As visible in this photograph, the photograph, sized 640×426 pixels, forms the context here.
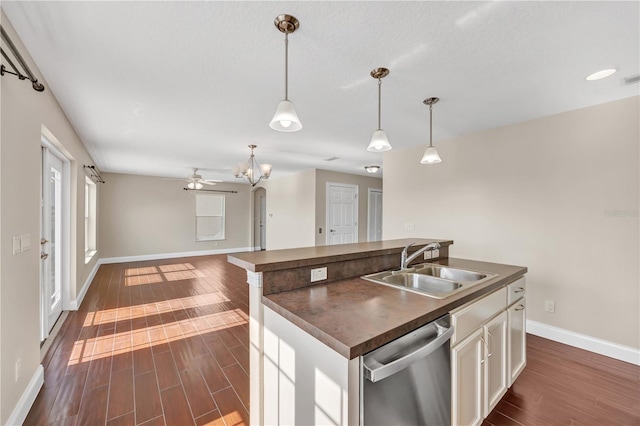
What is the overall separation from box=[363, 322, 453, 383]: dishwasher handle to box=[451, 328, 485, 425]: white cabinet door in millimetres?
163

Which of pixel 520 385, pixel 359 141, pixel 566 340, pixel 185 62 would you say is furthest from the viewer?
pixel 359 141

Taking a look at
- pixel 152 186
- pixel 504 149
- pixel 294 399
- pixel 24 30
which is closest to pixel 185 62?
pixel 24 30

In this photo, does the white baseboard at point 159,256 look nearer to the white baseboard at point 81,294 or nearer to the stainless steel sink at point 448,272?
the white baseboard at point 81,294

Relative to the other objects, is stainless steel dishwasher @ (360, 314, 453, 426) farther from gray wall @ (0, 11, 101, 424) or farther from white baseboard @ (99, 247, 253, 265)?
white baseboard @ (99, 247, 253, 265)

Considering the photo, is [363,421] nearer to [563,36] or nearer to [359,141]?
[563,36]

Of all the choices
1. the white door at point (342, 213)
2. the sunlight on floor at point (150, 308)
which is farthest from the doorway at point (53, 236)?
the white door at point (342, 213)

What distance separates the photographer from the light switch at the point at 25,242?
6.02ft

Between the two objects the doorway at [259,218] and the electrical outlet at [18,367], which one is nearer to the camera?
the electrical outlet at [18,367]

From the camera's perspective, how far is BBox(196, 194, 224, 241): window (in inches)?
328

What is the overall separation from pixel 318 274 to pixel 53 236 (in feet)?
11.6

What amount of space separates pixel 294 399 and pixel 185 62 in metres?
2.27

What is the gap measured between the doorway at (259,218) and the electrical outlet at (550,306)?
7.88 metres

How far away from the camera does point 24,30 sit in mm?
1639

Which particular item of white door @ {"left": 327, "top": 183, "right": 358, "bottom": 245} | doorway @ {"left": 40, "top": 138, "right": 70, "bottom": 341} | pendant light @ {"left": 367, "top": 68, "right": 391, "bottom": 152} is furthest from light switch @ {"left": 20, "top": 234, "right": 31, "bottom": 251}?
white door @ {"left": 327, "top": 183, "right": 358, "bottom": 245}
